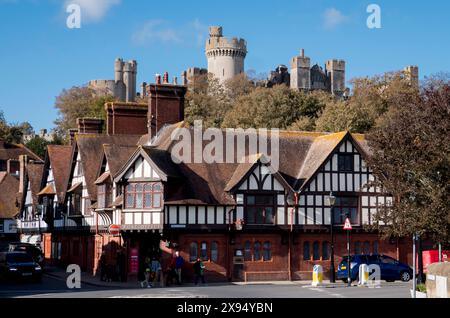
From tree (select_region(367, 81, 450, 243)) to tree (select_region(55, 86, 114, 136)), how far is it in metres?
70.6

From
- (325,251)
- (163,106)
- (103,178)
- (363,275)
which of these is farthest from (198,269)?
(163,106)

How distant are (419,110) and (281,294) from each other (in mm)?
9187

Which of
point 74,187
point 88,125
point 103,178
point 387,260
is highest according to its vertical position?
point 88,125

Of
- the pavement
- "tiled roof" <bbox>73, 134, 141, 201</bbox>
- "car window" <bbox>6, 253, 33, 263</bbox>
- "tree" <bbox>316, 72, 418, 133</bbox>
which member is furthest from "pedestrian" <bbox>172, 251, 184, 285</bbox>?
"tree" <bbox>316, 72, 418, 133</bbox>

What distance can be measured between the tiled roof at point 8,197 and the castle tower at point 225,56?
80.5 meters

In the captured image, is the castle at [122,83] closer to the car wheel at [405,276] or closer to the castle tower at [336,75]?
the castle tower at [336,75]

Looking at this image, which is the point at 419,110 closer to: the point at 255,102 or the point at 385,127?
the point at 385,127

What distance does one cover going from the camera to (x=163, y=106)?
1900 inches

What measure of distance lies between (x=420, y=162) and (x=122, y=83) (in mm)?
152460

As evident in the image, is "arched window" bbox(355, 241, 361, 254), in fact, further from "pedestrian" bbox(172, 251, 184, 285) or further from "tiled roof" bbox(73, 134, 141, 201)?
"tiled roof" bbox(73, 134, 141, 201)

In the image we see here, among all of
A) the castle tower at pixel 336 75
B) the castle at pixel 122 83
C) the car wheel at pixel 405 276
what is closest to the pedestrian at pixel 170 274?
the car wheel at pixel 405 276

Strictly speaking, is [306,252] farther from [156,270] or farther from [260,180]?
[156,270]
